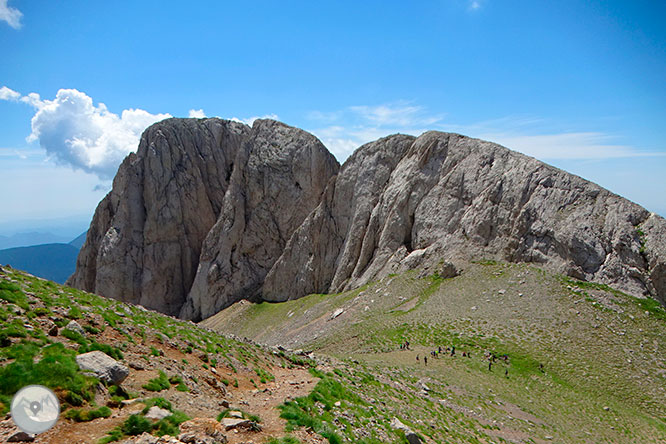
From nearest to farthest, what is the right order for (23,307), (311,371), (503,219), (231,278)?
(23,307) < (311,371) < (503,219) < (231,278)

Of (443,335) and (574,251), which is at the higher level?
(574,251)

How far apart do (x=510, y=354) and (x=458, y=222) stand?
2332 cm

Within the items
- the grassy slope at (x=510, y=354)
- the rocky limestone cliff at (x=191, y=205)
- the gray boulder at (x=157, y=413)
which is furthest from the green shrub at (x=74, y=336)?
the rocky limestone cliff at (x=191, y=205)

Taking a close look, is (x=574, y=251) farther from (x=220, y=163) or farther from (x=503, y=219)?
(x=220, y=163)

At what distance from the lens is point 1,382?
29.6 ft

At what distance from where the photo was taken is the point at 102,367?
10914mm

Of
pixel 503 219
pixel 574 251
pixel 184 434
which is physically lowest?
pixel 184 434

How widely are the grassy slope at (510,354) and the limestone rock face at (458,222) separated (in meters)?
3.29

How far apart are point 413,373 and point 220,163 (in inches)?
2924

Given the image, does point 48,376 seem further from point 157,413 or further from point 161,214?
point 161,214

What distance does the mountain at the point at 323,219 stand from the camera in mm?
41250

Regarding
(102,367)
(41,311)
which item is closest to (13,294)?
(41,311)

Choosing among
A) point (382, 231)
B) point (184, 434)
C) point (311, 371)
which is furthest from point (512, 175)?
point (184, 434)

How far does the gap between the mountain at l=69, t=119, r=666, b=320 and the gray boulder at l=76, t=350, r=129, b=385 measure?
40.5 meters
